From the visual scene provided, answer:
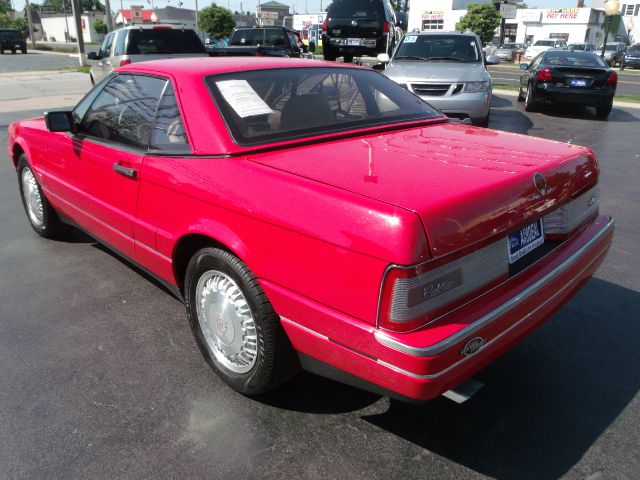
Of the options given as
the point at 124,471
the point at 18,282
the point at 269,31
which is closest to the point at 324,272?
the point at 124,471

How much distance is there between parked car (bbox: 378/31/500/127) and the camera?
8703 mm

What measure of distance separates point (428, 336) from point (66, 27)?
317 feet

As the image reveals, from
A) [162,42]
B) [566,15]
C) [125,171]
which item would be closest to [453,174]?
[125,171]

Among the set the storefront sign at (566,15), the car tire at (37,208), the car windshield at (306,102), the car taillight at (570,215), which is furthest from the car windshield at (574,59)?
the storefront sign at (566,15)

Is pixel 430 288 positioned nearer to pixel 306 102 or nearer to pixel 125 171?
pixel 306 102

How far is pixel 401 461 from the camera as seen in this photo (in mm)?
2307

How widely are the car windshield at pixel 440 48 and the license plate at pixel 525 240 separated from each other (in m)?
8.28

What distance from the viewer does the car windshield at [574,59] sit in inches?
481

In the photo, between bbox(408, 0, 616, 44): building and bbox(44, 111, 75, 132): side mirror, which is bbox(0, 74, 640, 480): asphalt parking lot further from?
bbox(408, 0, 616, 44): building

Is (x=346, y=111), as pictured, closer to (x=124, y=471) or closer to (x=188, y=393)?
(x=188, y=393)

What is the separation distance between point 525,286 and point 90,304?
2.83 metres

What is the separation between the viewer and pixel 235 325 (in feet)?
8.57

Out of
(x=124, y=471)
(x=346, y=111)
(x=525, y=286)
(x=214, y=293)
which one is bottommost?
(x=124, y=471)

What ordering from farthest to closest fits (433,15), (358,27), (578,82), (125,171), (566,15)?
(433,15) → (566,15) → (358,27) → (578,82) → (125,171)
